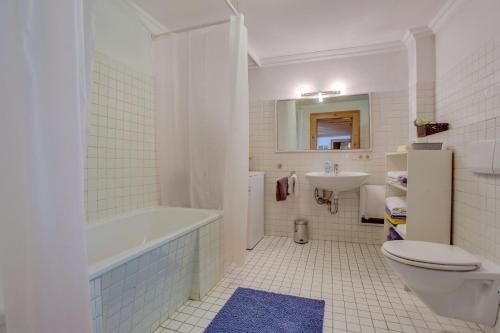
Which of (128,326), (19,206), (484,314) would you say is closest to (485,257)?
(484,314)

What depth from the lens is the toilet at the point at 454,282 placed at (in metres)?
1.21

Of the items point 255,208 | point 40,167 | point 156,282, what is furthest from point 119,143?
point 255,208

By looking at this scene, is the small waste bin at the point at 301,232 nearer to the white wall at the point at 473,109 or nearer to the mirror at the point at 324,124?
the mirror at the point at 324,124

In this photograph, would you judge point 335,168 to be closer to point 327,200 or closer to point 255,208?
point 327,200

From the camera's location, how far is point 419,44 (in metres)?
2.36

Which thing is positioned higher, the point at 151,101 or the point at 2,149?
the point at 151,101

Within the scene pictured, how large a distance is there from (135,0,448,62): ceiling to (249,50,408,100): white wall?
20 centimetres

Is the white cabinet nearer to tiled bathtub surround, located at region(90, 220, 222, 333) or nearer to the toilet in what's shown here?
tiled bathtub surround, located at region(90, 220, 222, 333)

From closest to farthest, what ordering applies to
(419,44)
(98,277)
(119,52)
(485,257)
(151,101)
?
(98,277) < (485,257) < (119,52) < (151,101) < (419,44)

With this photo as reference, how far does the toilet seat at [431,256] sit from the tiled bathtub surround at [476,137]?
17 cm

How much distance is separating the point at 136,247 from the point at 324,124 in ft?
7.59

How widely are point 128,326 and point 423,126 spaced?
98.9 inches

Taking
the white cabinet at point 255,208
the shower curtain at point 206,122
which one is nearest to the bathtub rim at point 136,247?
the shower curtain at point 206,122

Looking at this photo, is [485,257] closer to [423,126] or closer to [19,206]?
[423,126]
